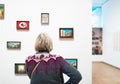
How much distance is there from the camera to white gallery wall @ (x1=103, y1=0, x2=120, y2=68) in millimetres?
8003

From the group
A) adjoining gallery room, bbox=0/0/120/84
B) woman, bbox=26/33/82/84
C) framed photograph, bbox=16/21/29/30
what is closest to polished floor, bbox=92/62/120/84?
adjoining gallery room, bbox=0/0/120/84

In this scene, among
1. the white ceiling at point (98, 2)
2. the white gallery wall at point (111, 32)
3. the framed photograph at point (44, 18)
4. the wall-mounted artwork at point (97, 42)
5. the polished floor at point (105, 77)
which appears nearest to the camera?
the framed photograph at point (44, 18)

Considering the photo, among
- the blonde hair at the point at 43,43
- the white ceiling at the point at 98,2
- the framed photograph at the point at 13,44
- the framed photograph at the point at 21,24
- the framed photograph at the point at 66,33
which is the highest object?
the white ceiling at the point at 98,2

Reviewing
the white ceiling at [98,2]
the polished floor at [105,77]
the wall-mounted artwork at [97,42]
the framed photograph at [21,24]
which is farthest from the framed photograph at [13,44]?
the wall-mounted artwork at [97,42]

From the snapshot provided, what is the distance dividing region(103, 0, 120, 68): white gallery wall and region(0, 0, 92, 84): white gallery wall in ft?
15.0

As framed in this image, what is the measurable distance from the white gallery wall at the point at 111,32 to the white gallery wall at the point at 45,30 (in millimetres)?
4560

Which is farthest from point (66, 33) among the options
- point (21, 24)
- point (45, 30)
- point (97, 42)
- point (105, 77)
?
point (97, 42)

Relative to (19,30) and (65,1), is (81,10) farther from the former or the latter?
(19,30)

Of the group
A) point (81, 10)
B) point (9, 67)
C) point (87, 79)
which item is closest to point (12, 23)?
point (9, 67)

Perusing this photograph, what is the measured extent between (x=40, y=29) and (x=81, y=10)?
39.5 inches

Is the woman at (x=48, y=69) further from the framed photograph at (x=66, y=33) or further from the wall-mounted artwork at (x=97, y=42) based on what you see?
the wall-mounted artwork at (x=97, y=42)

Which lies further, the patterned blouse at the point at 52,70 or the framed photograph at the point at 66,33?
the framed photograph at the point at 66,33

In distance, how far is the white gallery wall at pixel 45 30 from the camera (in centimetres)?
381

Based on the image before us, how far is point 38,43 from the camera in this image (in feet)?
5.84
